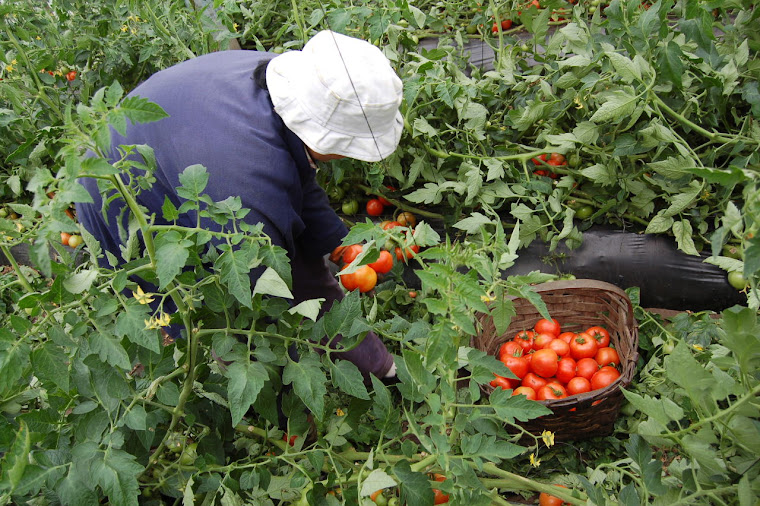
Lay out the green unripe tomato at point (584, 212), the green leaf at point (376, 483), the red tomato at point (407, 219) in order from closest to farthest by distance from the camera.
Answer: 1. the green leaf at point (376, 483)
2. the green unripe tomato at point (584, 212)
3. the red tomato at point (407, 219)

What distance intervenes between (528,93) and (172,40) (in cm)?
152

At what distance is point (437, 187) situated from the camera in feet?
7.20

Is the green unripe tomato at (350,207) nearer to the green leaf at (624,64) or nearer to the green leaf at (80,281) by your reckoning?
the green leaf at (624,64)

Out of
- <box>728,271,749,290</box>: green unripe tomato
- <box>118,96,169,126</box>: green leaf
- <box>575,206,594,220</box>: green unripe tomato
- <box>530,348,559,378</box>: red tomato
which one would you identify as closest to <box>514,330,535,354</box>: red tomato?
<box>530,348,559,378</box>: red tomato

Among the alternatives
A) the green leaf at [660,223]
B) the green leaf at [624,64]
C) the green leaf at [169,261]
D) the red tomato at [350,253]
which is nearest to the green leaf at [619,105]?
the green leaf at [624,64]

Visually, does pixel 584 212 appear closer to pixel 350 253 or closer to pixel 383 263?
pixel 383 263

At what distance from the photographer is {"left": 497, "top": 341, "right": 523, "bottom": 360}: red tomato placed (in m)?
2.03

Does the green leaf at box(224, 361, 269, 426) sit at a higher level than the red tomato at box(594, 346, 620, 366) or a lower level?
higher

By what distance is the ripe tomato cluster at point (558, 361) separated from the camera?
188 cm

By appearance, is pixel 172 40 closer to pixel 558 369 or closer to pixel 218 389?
pixel 218 389

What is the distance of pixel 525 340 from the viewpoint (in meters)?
Answer: 2.11

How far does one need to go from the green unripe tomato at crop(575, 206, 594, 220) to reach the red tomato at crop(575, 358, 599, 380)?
59cm

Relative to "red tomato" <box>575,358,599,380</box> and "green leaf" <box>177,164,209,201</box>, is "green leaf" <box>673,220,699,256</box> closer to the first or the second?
"red tomato" <box>575,358,599,380</box>

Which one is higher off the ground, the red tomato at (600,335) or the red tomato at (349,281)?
the red tomato at (349,281)
